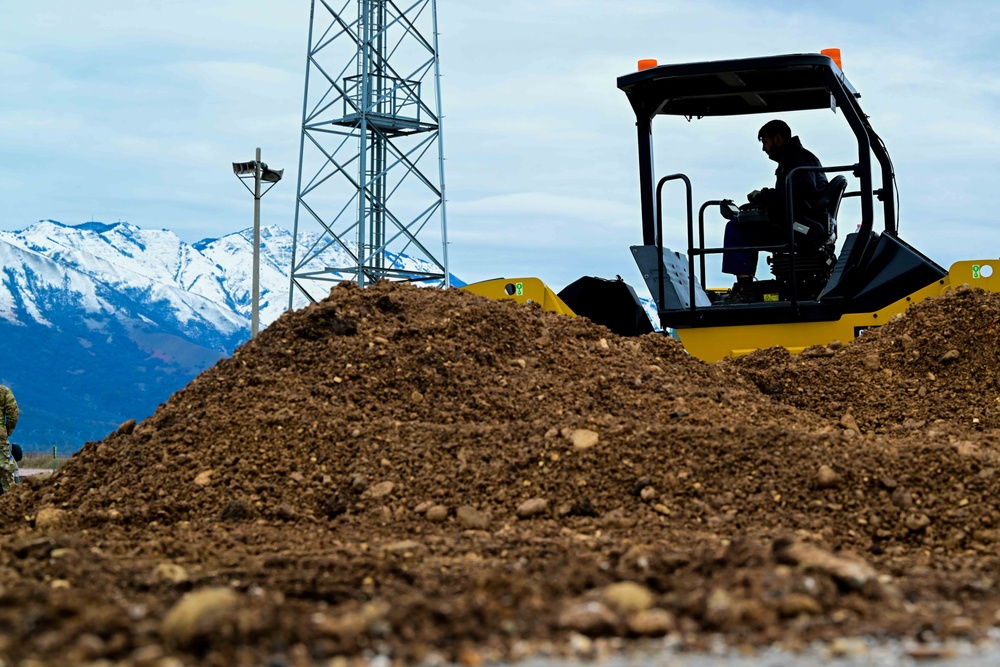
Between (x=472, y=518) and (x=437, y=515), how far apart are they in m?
0.19

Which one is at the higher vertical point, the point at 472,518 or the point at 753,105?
the point at 753,105

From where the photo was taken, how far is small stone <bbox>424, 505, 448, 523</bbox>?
5918mm

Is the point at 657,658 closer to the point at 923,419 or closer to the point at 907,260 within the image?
the point at 923,419

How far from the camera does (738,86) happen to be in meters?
9.62

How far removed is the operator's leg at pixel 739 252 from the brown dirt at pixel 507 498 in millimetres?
867

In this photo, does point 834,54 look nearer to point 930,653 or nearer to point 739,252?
point 739,252

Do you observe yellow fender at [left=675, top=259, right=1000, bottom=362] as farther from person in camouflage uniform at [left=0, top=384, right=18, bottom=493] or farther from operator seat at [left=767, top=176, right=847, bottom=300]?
person in camouflage uniform at [left=0, top=384, right=18, bottom=493]

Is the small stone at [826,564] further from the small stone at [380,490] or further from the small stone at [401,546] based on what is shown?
the small stone at [380,490]

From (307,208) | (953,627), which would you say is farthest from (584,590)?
(307,208)

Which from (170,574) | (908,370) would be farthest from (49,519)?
(908,370)

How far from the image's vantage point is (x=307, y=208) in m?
25.7

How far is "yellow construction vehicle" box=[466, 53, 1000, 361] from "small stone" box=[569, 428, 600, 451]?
2.50m

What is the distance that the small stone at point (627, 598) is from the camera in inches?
146

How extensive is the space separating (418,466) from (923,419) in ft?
11.2
